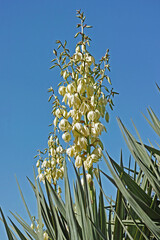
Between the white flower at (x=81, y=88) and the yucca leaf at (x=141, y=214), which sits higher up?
the white flower at (x=81, y=88)

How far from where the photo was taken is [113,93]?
1872mm

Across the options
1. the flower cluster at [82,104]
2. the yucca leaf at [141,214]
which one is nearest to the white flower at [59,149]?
the flower cluster at [82,104]

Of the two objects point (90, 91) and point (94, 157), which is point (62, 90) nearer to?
point (90, 91)

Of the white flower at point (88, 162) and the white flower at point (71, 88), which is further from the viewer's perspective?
the white flower at point (71, 88)

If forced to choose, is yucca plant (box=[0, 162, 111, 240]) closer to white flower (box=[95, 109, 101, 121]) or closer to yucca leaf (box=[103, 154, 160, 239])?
yucca leaf (box=[103, 154, 160, 239])

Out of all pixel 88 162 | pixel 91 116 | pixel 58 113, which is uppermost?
pixel 58 113

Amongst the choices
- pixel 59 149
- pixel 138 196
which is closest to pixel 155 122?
pixel 138 196

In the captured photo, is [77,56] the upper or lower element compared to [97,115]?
upper

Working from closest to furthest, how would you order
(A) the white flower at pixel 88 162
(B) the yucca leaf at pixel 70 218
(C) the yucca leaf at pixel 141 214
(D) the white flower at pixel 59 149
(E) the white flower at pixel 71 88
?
(C) the yucca leaf at pixel 141 214
(B) the yucca leaf at pixel 70 218
(A) the white flower at pixel 88 162
(E) the white flower at pixel 71 88
(D) the white flower at pixel 59 149

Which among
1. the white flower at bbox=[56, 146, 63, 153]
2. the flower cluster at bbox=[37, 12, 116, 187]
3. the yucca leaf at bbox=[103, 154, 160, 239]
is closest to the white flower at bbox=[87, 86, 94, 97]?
the flower cluster at bbox=[37, 12, 116, 187]

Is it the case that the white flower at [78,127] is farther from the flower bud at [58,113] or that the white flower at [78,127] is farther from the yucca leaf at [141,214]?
the yucca leaf at [141,214]

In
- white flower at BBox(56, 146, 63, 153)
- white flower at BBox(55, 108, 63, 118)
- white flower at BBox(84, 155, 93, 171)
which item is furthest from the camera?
white flower at BBox(56, 146, 63, 153)

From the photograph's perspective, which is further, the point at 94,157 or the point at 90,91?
the point at 90,91

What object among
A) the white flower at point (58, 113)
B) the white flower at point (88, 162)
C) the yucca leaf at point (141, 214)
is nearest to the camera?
the yucca leaf at point (141, 214)
